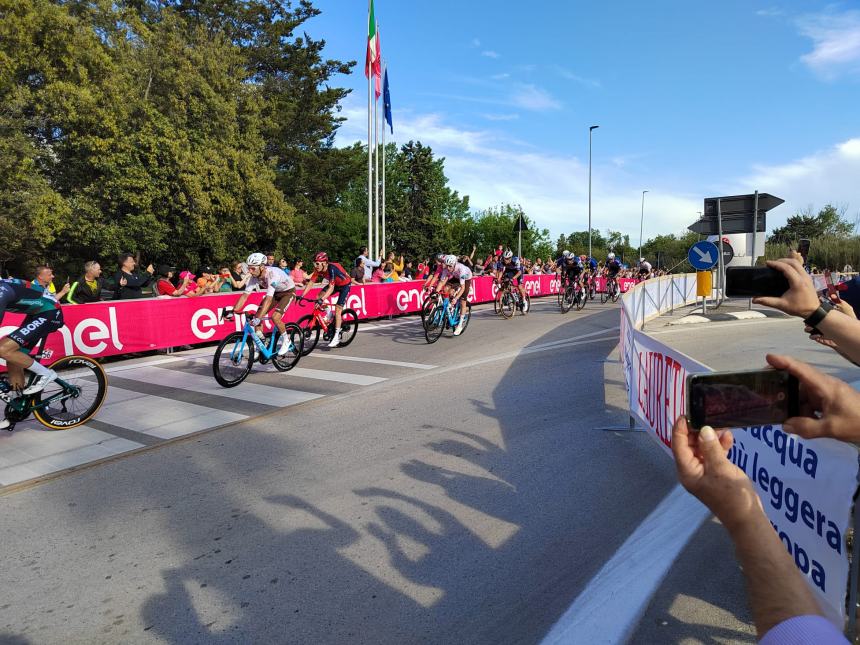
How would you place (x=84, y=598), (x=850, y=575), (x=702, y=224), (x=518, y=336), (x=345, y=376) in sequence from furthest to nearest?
1. (x=702, y=224)
2. (x=518, y=336)
3. (x=345, y=376)
4. (x=84, y=598)
5. (x=850, y=575)

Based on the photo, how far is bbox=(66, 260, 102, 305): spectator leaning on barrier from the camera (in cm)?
1045

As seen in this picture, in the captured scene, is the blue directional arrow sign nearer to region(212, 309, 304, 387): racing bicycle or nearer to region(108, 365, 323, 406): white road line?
region(212, 309, 304, 387): racing bicycle

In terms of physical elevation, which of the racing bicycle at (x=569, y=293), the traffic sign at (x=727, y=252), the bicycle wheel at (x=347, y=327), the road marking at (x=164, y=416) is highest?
the traffic sign at (x=727, y=252)

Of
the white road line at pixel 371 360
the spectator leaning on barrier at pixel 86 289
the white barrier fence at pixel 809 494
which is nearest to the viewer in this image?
the white barrier fence at pixel 809 494

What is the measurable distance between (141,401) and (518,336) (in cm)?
810

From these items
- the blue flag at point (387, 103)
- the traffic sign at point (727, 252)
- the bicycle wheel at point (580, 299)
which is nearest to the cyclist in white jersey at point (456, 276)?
the bicycle wheel at point (580, 299)

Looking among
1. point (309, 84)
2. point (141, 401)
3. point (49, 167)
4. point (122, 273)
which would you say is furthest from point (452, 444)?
point (309, 84)

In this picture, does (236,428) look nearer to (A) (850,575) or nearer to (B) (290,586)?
(B) (290,586)

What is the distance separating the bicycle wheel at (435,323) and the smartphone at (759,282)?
1056 centimetres

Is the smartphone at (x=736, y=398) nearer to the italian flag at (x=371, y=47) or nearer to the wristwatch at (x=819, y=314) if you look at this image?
the wristwatch at (x=819, y=314)

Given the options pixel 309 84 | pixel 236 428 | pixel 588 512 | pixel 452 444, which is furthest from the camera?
pixel 309 84

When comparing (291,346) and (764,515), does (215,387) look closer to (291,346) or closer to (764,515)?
(291,346)

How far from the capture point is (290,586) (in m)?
3.28

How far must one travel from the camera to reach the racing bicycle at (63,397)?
6.37 meters
